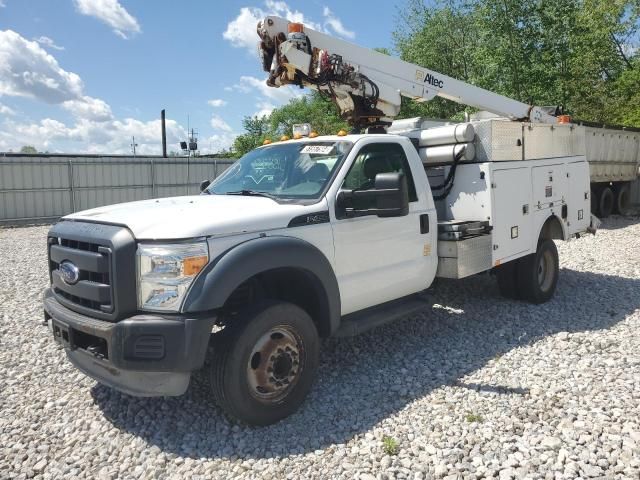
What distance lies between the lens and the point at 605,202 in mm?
16172

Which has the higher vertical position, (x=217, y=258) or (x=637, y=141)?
(x=637, y=141)

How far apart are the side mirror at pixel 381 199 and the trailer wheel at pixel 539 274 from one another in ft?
10.0

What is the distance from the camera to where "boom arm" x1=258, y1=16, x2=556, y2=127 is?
5414 millimetres

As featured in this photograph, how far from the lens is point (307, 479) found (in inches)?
119

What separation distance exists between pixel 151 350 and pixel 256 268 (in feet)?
2.63

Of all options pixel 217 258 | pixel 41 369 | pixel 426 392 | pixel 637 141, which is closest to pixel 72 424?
pixel 41 369

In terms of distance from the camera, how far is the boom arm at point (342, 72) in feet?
17.8

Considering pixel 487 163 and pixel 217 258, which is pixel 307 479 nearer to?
pixel 217 258

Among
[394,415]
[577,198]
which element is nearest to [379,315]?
[394,415]

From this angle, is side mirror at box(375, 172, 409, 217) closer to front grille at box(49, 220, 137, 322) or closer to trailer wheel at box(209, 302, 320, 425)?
trailer wheel at box(209, 302, 320, 425)

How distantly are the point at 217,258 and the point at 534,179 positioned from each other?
4362 millimetres

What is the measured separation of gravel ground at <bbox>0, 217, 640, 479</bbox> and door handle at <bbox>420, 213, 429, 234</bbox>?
116 centimetres

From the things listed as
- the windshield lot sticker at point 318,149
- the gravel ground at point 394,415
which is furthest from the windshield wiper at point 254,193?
the gravel ground at point 394,415

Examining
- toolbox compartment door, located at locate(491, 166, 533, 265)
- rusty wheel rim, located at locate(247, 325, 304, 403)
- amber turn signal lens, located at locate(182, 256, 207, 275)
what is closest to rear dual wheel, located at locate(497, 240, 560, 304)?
toolbox compartment door, located at locate(491, 166, 533, 265)
